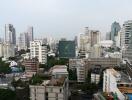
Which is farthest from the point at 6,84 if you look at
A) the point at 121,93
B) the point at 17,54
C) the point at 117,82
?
the point at 17,54

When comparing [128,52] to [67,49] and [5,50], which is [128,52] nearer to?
[67,49]

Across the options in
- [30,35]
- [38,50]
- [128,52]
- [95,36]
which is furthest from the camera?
[30,35]

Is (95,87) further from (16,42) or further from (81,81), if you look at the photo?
(16,42)

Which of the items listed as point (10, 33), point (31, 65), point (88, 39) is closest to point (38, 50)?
point (31, 65)

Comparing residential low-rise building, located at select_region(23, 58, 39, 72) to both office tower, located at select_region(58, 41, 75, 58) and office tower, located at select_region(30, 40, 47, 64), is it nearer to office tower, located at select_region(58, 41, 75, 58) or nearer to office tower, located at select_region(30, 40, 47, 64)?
office tower, located at select_region(30, 40, 47, 64)

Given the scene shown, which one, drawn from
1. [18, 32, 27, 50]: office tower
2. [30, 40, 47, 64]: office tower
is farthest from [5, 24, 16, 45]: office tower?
[30, 40, 47, 64]: office tower

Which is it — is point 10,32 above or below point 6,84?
above

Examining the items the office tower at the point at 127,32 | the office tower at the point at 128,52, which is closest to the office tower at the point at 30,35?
the office tower at the point at 127,32

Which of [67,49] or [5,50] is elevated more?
[67,49]
